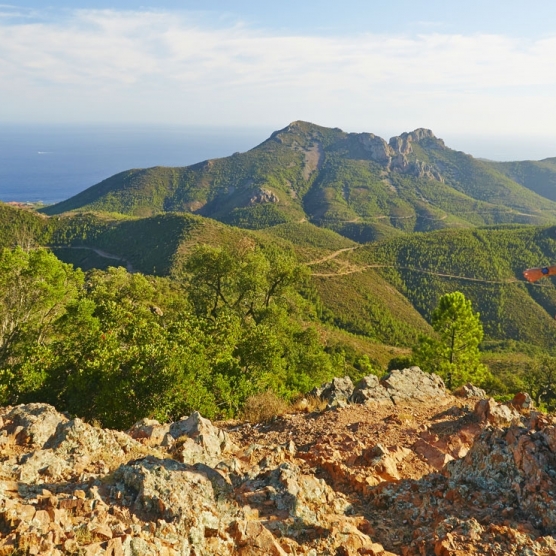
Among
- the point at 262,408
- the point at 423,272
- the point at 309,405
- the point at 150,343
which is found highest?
the point at 150,343

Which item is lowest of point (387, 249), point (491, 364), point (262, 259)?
point (491, 364)

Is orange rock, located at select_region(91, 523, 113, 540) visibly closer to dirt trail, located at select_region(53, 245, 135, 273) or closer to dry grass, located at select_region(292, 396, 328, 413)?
dry grass, located at select_region(292, 396, 328, 413)

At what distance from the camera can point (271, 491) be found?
7.97 m

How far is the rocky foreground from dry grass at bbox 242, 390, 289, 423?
9.49 feet

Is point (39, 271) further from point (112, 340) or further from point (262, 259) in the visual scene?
point (262, 259)

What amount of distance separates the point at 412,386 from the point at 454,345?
10.3 metres

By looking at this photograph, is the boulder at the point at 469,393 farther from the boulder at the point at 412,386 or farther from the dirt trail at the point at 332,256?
the dirt trail at the point at 332,256

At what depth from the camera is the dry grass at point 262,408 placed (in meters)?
15.2

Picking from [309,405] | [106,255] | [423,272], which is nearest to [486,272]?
[423,272]

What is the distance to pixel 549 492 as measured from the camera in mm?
7652

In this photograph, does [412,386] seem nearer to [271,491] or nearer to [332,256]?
[271,491]

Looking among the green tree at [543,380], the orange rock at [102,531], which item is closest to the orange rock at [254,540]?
the orange rock at [102,531]

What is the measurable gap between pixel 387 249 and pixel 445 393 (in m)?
120

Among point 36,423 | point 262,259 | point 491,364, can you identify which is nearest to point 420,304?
point 491,364
